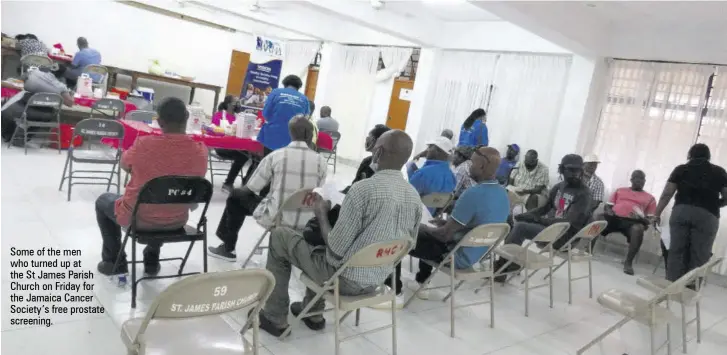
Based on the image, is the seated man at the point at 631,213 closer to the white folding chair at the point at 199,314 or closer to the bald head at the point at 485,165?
the bald head at the point at 485,165

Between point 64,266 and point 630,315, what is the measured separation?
339cm

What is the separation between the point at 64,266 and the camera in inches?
125

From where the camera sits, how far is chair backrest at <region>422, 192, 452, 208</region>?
3852 mm

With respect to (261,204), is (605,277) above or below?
below

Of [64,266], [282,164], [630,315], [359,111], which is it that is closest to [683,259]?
[630,315]

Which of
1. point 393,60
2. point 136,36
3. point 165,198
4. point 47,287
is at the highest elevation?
point 393,60

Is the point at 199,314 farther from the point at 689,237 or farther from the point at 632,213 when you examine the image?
the point at 632,213

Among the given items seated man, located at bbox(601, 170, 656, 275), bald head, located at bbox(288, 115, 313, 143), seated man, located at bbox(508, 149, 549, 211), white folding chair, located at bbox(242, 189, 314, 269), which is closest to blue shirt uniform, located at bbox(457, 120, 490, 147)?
seated man, located at bbox(508, 149, 549, 211)

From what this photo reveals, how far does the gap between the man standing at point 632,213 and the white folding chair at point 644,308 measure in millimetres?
2472

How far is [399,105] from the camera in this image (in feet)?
31.7

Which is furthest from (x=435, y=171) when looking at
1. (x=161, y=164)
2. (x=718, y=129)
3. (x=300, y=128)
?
(x=718, y=129)

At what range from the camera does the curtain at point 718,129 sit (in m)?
5.59

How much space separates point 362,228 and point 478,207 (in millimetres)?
1041

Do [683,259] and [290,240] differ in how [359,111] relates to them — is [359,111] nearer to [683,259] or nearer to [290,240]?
[683,259]
